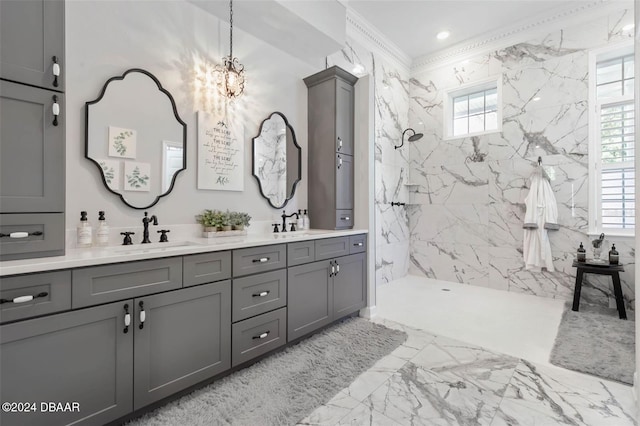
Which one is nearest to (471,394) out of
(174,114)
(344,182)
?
(344,182)

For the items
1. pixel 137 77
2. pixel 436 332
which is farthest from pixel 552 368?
pixel 137 77

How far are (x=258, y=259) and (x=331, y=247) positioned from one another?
81cm

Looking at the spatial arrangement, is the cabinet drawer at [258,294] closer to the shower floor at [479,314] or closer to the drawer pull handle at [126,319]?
the drawer pull handle at [126,319]

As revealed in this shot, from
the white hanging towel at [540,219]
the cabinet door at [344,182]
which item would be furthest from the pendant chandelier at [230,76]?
the white hanging towel at [540,219]

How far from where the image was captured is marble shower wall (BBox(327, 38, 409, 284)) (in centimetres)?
419

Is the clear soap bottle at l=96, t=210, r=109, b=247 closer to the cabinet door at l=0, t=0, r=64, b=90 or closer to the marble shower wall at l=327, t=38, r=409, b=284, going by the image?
the cabinet door at l=0, t=0, r=64, b=90

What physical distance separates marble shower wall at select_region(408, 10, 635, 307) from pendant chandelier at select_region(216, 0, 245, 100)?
3.18 m

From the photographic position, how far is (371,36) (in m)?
4.00

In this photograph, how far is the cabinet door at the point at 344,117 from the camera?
3.10 metres

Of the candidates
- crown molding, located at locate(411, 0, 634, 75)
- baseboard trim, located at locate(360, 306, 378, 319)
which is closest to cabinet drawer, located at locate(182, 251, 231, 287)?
baseboard trim, located at locate(360, 306, 378, 319)

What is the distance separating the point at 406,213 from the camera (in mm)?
4918

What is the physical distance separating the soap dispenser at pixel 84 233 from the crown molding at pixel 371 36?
344 cm

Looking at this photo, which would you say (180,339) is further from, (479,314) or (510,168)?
(510,168)

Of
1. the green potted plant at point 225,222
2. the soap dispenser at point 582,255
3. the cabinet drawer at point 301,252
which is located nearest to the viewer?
the cabinet drawer at point 301,252
